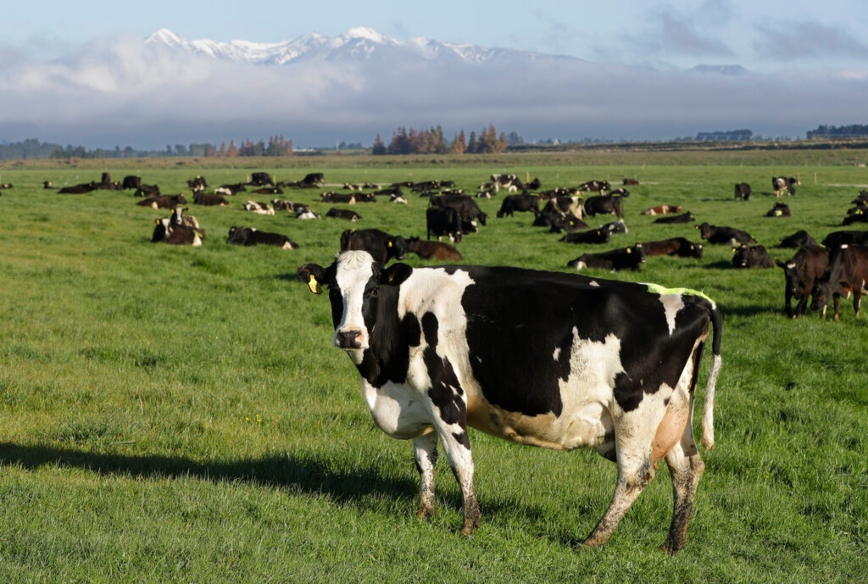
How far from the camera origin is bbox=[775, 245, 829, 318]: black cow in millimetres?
16703

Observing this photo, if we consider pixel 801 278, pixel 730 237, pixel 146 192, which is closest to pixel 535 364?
pixel 801 278

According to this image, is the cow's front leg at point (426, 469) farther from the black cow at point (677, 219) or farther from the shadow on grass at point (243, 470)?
the black cow at point (677, 219)

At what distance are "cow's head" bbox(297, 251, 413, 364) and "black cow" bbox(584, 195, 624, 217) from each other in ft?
129

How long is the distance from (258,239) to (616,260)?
11625 millimetres

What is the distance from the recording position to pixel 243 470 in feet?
25.5

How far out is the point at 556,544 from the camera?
632 centimetres

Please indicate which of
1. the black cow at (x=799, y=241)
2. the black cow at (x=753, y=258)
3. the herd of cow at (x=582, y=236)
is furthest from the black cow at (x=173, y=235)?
the black cow at (x=799, y=241)

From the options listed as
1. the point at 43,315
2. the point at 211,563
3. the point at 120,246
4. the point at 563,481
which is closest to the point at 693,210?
the point at 120,246

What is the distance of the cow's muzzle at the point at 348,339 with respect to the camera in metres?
6.27

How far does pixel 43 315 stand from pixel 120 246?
11.5 metres

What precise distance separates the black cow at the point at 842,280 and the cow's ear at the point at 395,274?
12.0 meters

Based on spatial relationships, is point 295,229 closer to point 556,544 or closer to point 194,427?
point 194,427

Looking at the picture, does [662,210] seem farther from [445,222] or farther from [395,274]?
[395,274]

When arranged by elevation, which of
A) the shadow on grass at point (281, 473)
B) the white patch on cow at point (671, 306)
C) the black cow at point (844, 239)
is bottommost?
the shadow on grass at point (281, 473)
